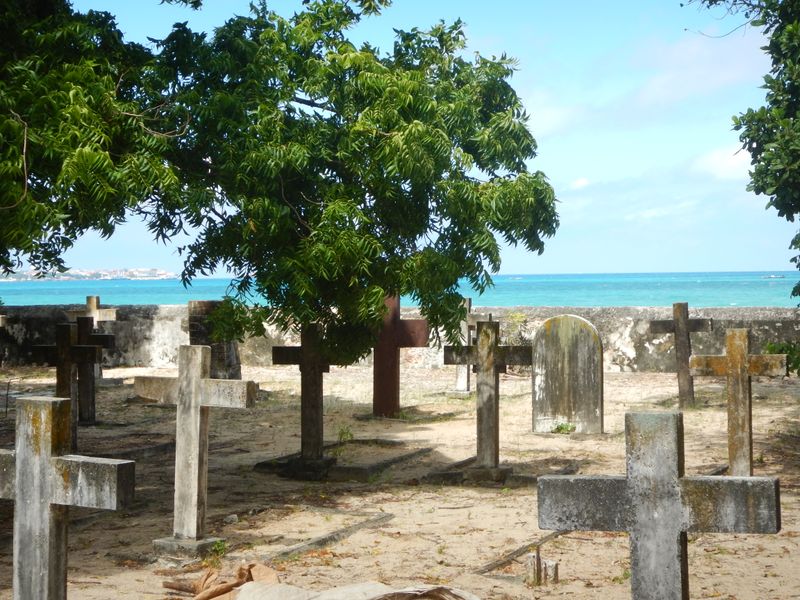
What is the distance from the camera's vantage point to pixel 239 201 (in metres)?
9.09

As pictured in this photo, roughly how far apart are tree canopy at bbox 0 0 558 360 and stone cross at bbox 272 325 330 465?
1.15ft

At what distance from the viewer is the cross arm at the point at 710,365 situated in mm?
10250

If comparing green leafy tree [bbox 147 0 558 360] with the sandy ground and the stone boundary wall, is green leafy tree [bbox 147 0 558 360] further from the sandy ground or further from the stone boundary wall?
the stone boundary wall

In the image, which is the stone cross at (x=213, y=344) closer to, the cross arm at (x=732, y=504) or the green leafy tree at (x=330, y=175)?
the green leafy tree at (x=330, y=175)

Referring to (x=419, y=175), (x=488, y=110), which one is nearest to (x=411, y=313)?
(x=488, y=110)

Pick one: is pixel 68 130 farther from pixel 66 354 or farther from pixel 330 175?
pixel 66 354

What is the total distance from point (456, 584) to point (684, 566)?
113 inches

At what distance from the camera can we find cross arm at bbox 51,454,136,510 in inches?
178

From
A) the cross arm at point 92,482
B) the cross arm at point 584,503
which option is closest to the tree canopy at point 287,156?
the cross arm at point 92,482

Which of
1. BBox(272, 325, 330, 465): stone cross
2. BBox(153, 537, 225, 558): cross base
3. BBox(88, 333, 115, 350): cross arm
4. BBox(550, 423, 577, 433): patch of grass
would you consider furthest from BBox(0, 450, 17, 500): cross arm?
BBox(550, 423, 577, 433): patch of grass

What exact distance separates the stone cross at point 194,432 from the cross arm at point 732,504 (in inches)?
169

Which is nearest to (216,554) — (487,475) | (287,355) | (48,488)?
(48,488)

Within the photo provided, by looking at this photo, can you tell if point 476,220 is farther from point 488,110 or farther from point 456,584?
point 456,584

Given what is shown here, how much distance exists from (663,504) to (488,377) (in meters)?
7.04
